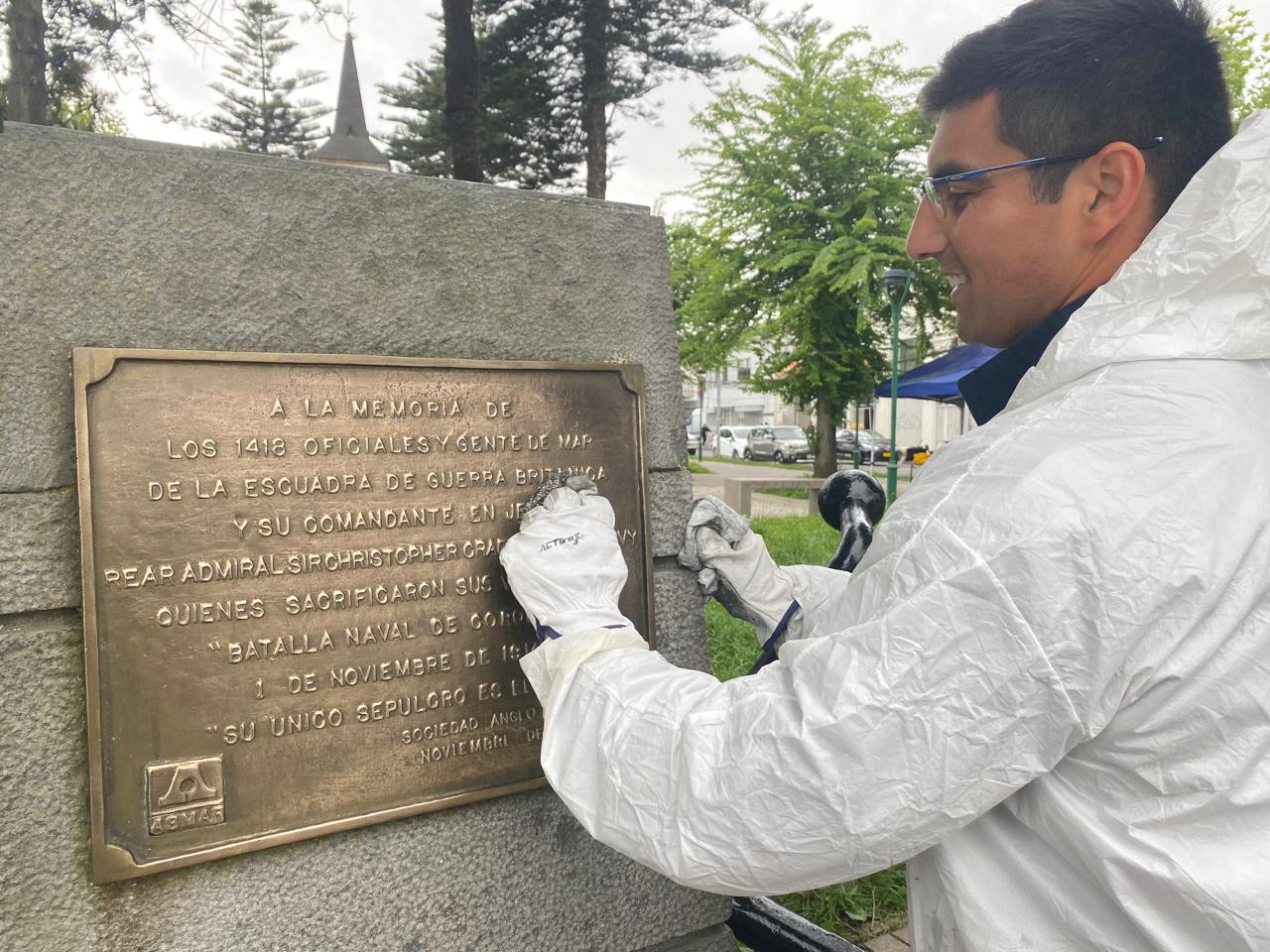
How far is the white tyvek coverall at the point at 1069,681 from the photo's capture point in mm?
1084

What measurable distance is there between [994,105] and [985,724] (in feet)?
3.13

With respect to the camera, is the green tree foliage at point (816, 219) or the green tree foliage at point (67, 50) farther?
the green tree foliage at point (816, 219)

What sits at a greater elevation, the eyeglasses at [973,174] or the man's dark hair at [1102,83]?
the man's dark hair at [1102,83]

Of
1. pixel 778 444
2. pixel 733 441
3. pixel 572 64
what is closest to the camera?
pixel 572 64

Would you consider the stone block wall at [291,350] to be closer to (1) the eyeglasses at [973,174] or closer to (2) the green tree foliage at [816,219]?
(1) the eyeglasses at [973,174]

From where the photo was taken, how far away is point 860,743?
1114mm

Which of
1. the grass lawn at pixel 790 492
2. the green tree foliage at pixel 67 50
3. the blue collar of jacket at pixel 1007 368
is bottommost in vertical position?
the grass lawn at pixel 790 492

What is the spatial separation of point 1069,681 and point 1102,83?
908mm

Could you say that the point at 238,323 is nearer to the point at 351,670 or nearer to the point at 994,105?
the point at 351,670

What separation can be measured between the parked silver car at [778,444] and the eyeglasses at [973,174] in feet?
100

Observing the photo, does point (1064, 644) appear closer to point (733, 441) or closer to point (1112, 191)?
→ point (1112, 191)

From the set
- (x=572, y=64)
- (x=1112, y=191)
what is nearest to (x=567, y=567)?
(x=1112, y=191)

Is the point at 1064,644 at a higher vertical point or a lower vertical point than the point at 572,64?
lower

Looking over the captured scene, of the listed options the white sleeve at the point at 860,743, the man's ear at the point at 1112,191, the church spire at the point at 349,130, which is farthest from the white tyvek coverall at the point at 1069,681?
the church spire at the point at 349,130
